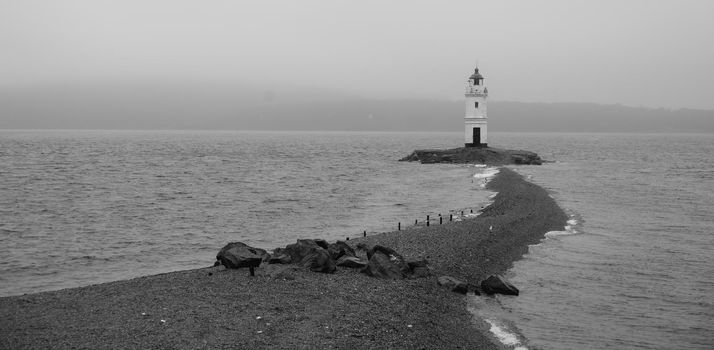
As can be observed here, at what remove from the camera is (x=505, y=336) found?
1766cm

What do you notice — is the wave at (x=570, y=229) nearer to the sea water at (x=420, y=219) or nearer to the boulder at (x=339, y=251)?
the sea water at (x=420, y=219)

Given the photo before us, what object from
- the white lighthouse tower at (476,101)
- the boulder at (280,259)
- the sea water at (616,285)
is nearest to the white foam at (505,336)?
the sea water at (616,285)

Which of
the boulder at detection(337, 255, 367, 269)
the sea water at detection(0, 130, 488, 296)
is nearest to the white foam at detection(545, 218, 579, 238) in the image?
the sea water at detection(0, 130, 488, 296)

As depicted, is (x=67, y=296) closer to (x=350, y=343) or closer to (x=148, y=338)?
(x=148, y=338)

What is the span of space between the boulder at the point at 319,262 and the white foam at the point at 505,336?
576cm

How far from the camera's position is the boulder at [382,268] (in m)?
21.5

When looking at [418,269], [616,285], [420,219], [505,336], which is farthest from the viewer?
[420,219]

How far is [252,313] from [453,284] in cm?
767

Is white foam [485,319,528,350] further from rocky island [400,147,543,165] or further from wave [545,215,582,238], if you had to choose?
rocky island [400,147,543,165]

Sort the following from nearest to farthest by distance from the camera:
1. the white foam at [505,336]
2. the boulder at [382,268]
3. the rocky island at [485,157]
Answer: the white foam at [505,336] < the boulder at [382,268] < the rocky island at [485,157]

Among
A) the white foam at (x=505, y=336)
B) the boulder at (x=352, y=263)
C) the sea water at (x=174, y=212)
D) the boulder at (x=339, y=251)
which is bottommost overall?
the sea water at (x=174, y=212)

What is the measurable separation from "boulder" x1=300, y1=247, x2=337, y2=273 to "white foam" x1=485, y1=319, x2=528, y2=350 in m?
5.76

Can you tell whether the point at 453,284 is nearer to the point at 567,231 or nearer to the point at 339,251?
the point at 339,251

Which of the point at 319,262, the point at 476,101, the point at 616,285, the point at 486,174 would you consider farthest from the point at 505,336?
the point at 476,101
